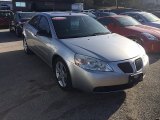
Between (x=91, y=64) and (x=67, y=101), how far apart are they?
34.3 inches

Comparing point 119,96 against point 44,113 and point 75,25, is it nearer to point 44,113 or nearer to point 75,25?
point 44,113

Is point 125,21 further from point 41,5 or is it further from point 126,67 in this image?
point 41,5

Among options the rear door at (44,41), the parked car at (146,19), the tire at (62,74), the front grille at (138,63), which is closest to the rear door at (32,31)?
the rear door at (44,41)

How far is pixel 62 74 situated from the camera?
562 cm

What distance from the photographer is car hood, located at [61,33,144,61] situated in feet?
16.5

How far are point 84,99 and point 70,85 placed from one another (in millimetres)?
387

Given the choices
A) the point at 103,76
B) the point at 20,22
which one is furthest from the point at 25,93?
the point at 20,22

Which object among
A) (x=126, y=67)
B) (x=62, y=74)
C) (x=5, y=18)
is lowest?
(x=62, y=74)

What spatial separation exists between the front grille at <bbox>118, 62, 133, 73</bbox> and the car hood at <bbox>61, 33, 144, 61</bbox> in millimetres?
Result: 127

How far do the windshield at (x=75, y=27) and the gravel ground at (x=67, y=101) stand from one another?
1.18m

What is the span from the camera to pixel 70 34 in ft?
20.4

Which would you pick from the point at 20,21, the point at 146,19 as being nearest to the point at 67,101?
the point at 146,19

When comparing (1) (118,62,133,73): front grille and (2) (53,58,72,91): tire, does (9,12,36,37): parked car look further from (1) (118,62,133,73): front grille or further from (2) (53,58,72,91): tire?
(1) (118,62,133,73): front grille

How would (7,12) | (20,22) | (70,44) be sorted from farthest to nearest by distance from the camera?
(7,12), (20,22), (70,44)
